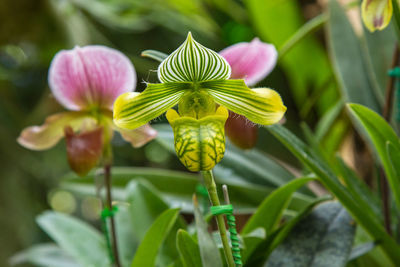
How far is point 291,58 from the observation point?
1128 millimetres

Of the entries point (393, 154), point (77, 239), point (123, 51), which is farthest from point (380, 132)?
point (123, 51)

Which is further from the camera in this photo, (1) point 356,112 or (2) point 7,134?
(2) point 7,134

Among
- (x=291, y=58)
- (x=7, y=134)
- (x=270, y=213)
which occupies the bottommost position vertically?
(x=270, y=213)

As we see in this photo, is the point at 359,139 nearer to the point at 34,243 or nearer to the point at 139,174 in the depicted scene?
the point at 139,174

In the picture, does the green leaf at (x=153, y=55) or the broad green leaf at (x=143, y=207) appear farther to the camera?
the broad green leaf at (x=143, y=207)

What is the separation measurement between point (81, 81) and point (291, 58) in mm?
733

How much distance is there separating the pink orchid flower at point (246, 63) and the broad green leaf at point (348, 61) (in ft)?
0.76

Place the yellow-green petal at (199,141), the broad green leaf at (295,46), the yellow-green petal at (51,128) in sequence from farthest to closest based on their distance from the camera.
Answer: the broad green leaf at (295,46) < the yellow-green petal at (51,128) < the yellow-green petal at (199,141)

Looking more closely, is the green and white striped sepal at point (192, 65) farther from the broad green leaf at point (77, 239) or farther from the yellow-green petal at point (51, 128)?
the broad green leaf at point (77, 239)

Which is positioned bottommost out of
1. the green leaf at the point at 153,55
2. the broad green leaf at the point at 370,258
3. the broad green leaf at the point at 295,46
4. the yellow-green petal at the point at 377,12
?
the broad green leaf at the point at 370,258

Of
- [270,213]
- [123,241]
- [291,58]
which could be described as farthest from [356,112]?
[291,58]

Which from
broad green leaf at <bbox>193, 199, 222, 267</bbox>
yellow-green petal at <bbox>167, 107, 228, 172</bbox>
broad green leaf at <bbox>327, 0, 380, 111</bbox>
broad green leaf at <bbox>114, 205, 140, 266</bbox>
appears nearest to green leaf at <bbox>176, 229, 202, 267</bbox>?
broad green leaf at <bbox>193, 199, 222, 267</bbox>

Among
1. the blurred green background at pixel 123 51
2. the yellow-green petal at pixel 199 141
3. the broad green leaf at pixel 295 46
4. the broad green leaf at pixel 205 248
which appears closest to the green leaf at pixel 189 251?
the broad green leaf at pixel 205 248

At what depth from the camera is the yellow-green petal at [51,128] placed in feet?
1.87
